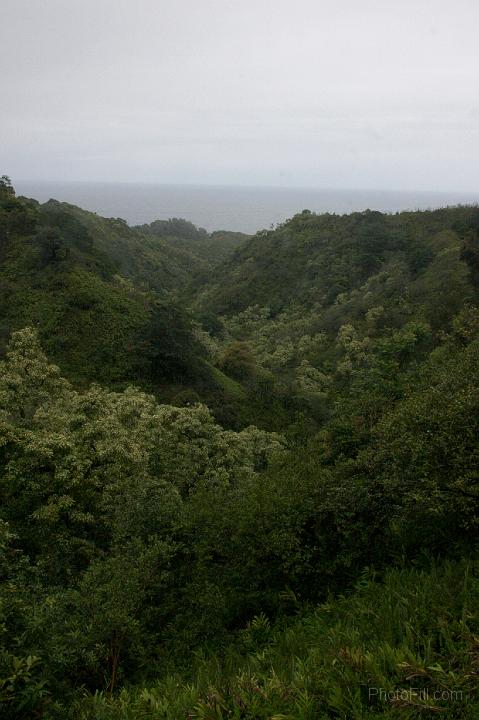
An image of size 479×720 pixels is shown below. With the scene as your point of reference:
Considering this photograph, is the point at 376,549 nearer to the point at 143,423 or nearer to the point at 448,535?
the point at 448,535

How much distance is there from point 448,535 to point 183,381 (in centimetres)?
1620

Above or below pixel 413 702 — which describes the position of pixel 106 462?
below

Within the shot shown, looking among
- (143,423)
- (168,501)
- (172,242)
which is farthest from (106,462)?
(172,242)

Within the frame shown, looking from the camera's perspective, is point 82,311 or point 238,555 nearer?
point 238,555

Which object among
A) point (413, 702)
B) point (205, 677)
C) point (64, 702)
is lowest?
point (64, 702)

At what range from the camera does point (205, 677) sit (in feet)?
17.6

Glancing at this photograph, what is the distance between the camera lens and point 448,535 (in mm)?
6992

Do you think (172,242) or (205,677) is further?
(172,242)

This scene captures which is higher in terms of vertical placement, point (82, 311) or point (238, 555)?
point (82, 311)

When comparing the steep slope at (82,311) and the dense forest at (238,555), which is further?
the steep slope at (82,311)

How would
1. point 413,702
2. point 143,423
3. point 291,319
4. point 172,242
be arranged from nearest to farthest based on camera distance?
point 413,702, point 143,423, point 291,319, point 172,242

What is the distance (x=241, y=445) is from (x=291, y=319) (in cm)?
2796

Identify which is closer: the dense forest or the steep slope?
the dense forest

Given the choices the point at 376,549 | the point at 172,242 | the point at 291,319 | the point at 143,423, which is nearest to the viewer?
the point at 376,549
